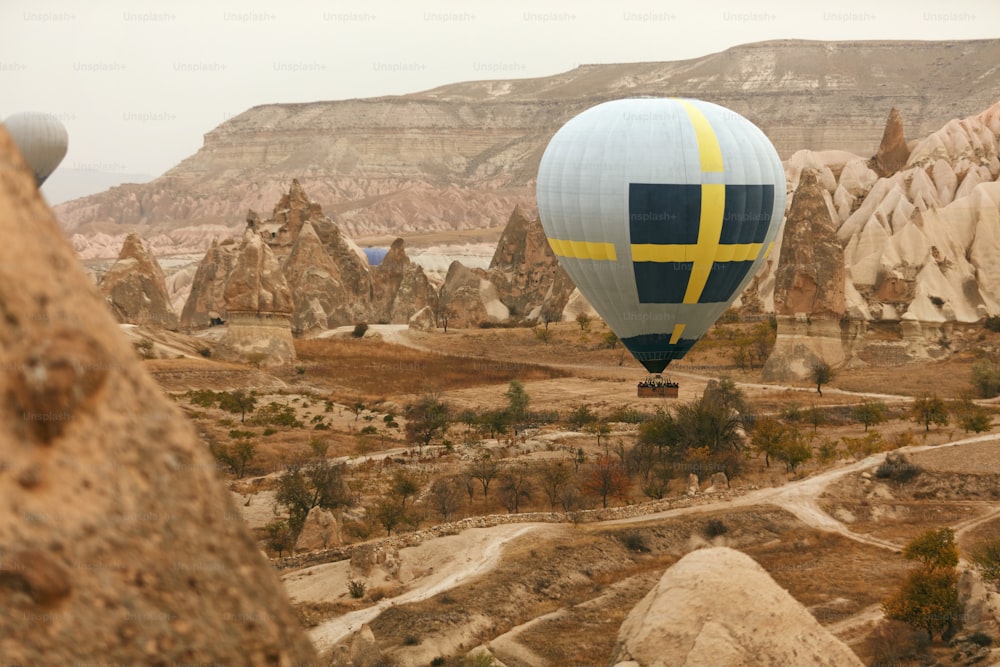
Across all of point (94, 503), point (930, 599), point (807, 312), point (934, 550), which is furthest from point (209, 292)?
point (94, 503)

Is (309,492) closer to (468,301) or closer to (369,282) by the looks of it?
(468,301)

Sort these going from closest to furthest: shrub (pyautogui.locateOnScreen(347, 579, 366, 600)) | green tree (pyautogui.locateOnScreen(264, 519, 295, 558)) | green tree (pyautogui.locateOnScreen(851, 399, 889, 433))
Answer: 1. shrub (pyautogui.locateOnScreen(347, 579, 366, 600))
2. green tree (pyautogui.locateOnScreen(264, 519, 295, 558))
3. green tree (pyautogui.locateOnScreen(851, 399, 889, 433))

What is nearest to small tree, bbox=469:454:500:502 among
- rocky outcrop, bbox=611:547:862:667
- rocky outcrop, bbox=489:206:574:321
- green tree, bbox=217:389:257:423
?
green tree, bbox=217:389:257:423

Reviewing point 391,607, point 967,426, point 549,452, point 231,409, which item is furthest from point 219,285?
point 391,607

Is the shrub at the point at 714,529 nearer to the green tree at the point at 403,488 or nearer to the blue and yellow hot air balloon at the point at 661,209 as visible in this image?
the green tree at the point at 403,488

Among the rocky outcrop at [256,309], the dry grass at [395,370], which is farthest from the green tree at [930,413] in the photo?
the rocky outcrop at [256,309]

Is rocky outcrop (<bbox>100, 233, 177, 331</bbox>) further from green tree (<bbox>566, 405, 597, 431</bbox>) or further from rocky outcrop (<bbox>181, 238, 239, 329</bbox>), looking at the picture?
green tree (<bbox>566, 405, 597, 431</bbox>)
